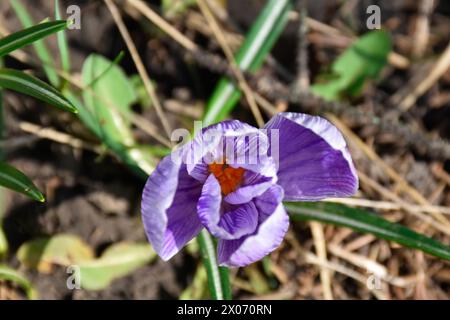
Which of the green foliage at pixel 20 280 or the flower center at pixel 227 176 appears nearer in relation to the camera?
the flower center at pixel 227 176

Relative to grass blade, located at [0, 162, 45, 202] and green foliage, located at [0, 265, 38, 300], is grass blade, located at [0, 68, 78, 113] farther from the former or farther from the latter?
green foliage, located at [0, 265, 38, 300]

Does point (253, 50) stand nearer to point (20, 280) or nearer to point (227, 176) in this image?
point (227, 176)

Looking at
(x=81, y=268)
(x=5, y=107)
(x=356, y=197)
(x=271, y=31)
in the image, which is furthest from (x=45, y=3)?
(x=356, y=197)

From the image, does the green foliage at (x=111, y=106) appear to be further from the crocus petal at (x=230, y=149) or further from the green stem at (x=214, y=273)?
the crocus petal at (x=230, y=149)

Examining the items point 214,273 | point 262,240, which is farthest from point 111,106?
point 262,240
